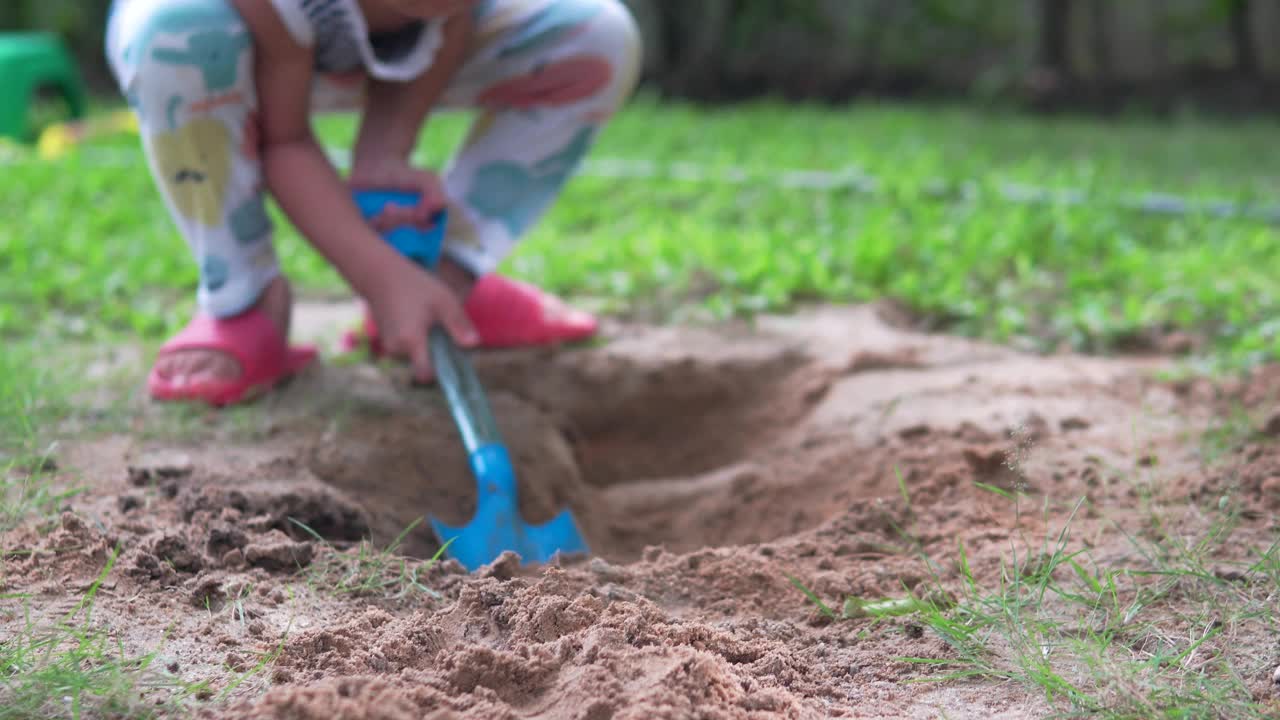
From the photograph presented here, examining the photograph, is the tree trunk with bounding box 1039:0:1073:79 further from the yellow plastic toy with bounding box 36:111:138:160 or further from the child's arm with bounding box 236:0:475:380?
the child's arm with bounding box 236:0:475:380

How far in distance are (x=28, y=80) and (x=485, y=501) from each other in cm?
481

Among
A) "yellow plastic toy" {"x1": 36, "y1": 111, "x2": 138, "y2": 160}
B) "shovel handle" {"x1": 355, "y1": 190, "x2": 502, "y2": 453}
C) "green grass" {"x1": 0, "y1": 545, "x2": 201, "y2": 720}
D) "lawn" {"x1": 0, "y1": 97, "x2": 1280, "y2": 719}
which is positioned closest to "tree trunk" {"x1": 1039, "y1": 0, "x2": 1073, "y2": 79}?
"lawn" {"x1": 0, "y1": 97, "x2": 1280, "y2": 719}

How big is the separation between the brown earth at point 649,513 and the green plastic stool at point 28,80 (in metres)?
3.60

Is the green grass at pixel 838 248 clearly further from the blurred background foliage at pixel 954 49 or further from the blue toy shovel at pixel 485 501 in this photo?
the blurred background foliage at pixel 954 49

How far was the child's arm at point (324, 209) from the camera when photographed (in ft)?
6.43

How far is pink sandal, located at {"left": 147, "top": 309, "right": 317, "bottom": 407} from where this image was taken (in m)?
2.09

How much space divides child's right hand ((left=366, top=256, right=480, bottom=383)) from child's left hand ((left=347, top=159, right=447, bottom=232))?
0.50 ft

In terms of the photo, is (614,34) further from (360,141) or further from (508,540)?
(508,540)

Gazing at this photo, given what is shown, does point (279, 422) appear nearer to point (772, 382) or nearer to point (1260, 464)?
point (772, 382)

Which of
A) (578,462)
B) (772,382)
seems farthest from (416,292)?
(772,382)

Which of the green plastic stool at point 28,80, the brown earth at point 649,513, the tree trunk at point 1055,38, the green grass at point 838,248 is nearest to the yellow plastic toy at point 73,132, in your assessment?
the green plastic stool at point 28,80

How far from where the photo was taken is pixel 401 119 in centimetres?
221

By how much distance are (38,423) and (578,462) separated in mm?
927

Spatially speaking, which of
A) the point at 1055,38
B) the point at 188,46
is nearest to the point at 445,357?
the point at 188,46
